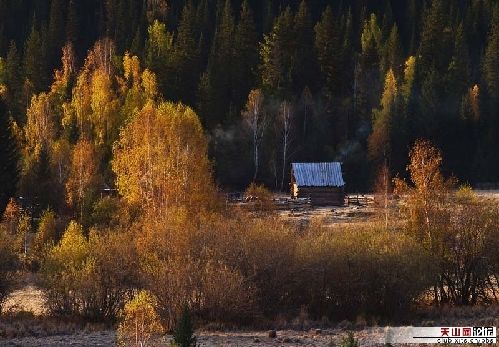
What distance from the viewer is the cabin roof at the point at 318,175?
55.9 meters

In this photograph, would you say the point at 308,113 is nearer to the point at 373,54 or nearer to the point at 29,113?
the point at 373,54

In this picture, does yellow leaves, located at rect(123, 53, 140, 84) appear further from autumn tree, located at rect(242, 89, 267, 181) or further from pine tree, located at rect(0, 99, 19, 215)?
pine tree, located at rect(0, 99, 19, 215)

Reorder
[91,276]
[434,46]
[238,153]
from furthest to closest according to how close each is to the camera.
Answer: [434,46] < [238,153] < [91,276]

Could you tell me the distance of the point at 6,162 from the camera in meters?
39.3

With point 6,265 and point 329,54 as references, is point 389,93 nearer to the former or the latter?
point 329,54

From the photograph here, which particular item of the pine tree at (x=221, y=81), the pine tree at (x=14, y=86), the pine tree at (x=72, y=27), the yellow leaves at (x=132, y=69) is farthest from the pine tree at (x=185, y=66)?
the pine tree at (x=72, y=27)

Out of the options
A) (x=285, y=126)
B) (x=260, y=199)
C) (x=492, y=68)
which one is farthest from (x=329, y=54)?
(x=260, y=199)

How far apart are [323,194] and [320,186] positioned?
2.67ft

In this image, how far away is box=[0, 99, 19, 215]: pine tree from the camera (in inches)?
1516

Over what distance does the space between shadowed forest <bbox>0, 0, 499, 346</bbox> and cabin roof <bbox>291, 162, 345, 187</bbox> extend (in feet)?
18.6

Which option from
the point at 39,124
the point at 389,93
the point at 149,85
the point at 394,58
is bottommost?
the point at 39,124

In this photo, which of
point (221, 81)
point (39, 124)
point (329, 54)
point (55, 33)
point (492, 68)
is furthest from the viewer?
point (55, 33)

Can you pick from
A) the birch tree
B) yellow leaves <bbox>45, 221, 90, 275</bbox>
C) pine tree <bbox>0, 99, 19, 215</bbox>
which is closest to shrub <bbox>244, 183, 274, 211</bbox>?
pine tree <bbox>0, 99, 19, 215</bbox>

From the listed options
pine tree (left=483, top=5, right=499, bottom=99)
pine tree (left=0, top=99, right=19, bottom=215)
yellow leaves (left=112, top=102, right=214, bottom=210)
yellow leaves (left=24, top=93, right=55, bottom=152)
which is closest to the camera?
yellow leaves (left=112, top=102, right=214, bottom=210)
